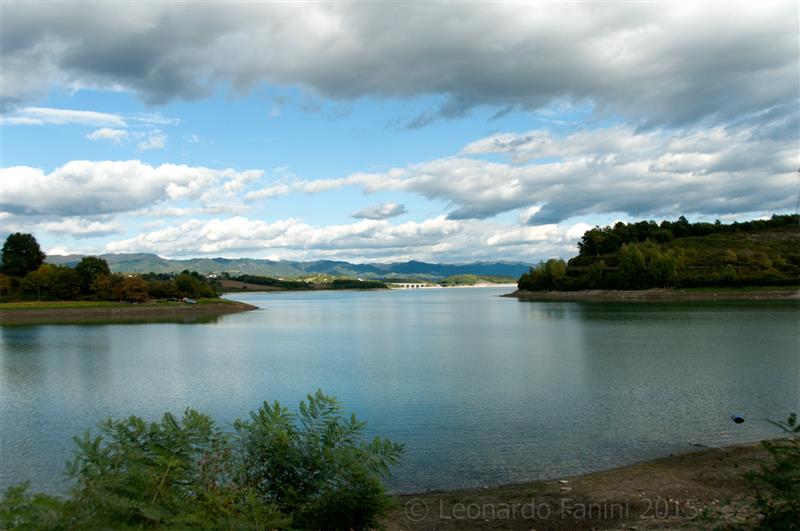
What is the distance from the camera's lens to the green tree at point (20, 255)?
107m

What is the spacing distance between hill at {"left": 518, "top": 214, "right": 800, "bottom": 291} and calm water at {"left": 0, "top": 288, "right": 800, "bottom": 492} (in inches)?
2729

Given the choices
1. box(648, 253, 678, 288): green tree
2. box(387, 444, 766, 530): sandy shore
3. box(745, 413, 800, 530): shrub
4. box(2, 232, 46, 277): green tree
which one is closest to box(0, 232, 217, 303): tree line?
box(2, 232, 46, 277): green tree

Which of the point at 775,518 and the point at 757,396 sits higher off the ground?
the point at 775,518

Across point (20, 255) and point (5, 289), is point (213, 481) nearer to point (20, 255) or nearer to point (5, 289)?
point (5, 289)

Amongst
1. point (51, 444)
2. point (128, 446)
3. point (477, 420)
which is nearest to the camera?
point (128, 446)

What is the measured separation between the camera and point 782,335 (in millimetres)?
43469

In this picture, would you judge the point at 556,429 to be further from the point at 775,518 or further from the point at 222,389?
the point at 222,389

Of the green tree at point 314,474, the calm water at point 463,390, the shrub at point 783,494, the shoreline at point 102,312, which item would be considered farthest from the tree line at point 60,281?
the shrub at point 783,494

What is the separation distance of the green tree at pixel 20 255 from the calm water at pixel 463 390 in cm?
6790

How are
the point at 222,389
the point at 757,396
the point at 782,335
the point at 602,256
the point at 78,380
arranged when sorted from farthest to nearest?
the point at 602,256 < the point at 782,335 < the point at 78,380 < the point at 222,389 < the point at 757,396

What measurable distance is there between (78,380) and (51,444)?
47.2 feet

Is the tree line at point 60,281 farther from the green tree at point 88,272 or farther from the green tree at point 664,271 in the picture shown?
the green tree at point 664,271

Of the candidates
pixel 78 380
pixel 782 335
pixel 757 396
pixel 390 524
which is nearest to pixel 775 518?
pixel 390 524

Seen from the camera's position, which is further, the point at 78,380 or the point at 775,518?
the point at 78,380
